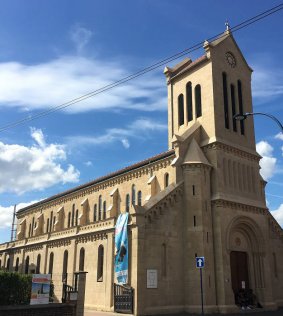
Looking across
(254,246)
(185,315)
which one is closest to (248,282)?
(254,246)

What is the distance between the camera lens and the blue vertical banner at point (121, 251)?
31906mm

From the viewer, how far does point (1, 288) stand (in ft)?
89.5

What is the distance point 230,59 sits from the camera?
142ft

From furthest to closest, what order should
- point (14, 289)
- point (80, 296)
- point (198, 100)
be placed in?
point (198, 100) → point (14, 289) → point (80, 296)

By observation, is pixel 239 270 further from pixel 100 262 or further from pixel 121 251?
pixel 100 262

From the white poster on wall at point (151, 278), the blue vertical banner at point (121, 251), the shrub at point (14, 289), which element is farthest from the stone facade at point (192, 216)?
the shrub at point (14, 289)

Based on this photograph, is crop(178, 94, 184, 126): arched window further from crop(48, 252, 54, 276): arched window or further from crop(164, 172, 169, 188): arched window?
crop(48, 252, 54, 276): arched window

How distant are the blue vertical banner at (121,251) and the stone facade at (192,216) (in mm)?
688

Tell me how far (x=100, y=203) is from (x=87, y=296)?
13620mm

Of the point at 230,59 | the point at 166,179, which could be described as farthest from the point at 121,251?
the point at 230,59

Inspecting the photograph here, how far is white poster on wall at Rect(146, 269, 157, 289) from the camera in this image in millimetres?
30873

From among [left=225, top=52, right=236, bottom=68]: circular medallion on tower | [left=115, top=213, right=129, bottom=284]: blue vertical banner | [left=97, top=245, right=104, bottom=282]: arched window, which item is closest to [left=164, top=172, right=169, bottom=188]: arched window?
[left=115, top=213, right=129, bottom=284]: blue vertical banner

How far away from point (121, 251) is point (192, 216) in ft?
22.8

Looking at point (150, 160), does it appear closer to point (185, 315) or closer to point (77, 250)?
point (77, 250)
